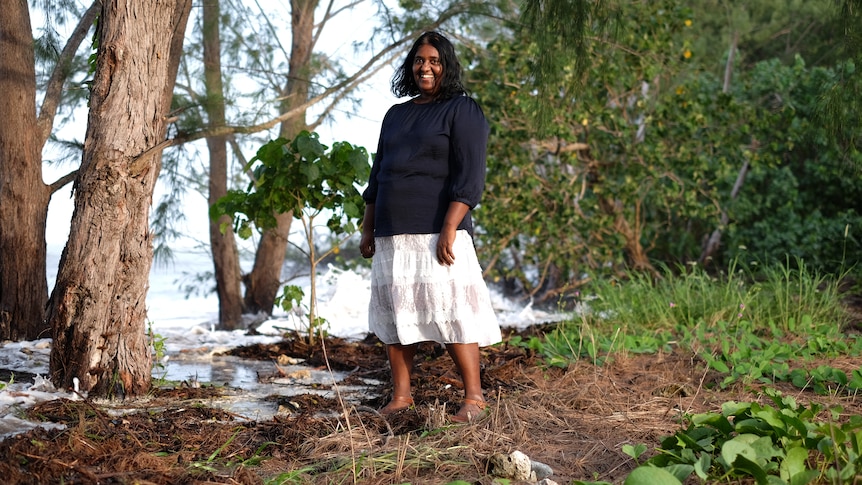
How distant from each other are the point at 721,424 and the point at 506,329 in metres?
3.33

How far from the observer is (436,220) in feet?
10.6

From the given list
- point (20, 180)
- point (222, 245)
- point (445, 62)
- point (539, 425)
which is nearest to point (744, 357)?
point (539, 425)

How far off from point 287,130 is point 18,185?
295 cm

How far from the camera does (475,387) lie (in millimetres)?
3236

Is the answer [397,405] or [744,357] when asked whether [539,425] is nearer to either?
[397,405]

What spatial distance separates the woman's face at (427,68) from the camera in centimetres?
326

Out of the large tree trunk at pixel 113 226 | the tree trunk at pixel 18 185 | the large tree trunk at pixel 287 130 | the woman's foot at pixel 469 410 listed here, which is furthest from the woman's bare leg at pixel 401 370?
the large tree trunk at pixel 287 130

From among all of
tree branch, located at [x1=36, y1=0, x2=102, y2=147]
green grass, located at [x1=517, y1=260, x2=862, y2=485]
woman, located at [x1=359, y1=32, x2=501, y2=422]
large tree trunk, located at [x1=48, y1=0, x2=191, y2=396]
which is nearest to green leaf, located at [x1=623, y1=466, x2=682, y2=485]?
green grass, located at [x1=517, y1=260, x2=862, y2=485]

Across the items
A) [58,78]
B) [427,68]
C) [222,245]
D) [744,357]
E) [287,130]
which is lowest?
[744,357]

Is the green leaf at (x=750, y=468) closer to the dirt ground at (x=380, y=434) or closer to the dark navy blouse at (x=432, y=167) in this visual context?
the dirt ground at (x=380, y=434)

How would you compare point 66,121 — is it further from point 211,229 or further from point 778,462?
point 778,462

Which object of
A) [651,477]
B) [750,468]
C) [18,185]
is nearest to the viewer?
[651,477]

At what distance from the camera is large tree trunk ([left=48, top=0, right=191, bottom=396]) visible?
3.55m

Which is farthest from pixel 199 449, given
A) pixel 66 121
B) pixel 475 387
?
pixel 66 121
